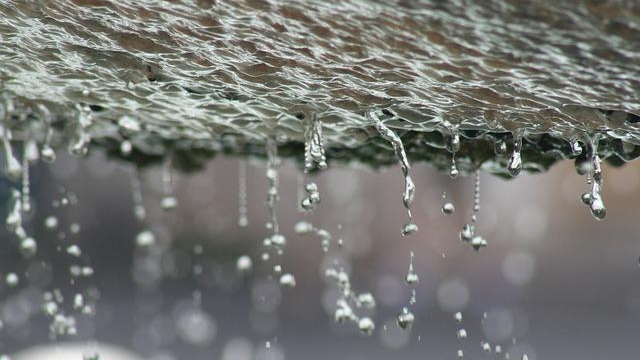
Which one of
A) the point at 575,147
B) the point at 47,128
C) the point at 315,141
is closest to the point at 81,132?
the point at 47,128

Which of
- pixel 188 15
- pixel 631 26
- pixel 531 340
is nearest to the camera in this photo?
pixel 631 26

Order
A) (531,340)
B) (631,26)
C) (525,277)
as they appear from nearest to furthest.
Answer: (631,26)
(531,340)
(525,277)

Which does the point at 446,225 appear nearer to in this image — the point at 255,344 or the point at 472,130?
the point at 255,344

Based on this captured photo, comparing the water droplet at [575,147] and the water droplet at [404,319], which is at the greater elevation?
the water droplet at [575,147]

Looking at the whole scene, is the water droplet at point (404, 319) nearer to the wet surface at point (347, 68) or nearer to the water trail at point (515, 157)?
the wet surface at point (347, 68)

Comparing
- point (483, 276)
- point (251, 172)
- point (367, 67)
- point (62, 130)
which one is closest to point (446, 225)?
point (483, 276)

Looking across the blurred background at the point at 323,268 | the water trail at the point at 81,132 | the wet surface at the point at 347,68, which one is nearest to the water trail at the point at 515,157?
the wet surface at the point at 347,68

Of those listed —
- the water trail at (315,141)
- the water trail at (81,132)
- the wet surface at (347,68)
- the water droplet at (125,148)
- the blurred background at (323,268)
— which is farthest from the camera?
the blurred background at (323,268)
